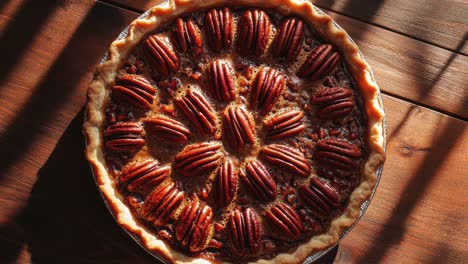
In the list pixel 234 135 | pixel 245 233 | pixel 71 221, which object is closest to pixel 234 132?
pixel 234 135

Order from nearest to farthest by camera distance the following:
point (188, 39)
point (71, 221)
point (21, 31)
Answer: point (188, 39)
point (71, 221)
point (21, 31)

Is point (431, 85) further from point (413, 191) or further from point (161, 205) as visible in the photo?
point (161, 205)

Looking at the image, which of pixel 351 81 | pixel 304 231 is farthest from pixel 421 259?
pixel 351 81

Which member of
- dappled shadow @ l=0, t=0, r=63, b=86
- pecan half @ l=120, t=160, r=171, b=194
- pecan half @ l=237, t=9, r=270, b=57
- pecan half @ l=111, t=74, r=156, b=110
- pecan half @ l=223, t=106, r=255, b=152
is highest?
dappled shadow @ l=0, t=0, r=63, b=86

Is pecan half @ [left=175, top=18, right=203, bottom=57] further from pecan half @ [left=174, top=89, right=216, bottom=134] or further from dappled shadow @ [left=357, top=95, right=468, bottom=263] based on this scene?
dappled shadow @ [left=357, top=95, right=468, bottom=263]

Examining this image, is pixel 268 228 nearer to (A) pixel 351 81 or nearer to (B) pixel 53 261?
(A) pixel 351 81

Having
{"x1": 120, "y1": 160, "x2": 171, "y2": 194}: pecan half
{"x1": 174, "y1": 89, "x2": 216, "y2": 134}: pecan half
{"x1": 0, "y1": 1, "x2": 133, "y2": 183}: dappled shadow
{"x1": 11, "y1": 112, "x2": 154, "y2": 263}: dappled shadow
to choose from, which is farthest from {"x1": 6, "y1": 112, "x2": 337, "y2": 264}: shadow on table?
{"x1": 174, "y1": 89, "x2": 216, "y2": 134}: pecan half
